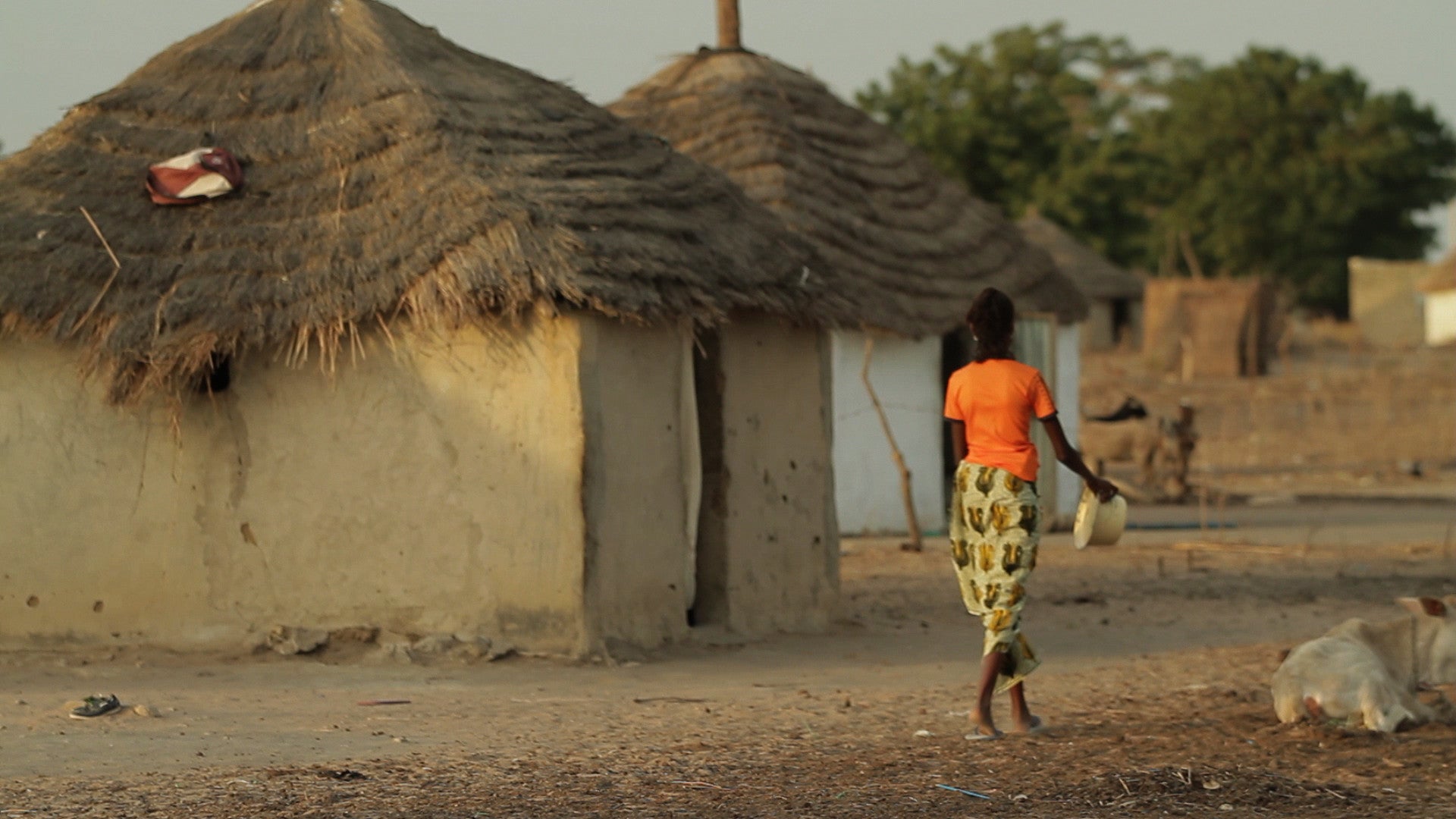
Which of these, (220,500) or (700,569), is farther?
(700,569)

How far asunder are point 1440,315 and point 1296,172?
4.39 m

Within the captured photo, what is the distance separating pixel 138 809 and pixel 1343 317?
130 ft

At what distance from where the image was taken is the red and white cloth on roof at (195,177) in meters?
8.48

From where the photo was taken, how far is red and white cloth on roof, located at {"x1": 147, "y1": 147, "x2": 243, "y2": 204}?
8484 mm

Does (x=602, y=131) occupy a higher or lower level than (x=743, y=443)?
higher

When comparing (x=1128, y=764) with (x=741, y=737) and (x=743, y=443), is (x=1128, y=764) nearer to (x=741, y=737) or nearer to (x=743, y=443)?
(x=741, y=737)

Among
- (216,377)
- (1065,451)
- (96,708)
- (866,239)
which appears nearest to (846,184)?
(866,239)

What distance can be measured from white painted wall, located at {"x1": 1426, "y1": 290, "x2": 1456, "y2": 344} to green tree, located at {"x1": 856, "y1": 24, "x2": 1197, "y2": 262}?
6.69 meters

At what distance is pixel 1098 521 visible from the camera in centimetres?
670

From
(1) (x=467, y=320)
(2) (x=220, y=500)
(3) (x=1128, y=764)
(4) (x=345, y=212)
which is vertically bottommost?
(3) (x=1128, y=764)

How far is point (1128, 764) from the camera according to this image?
598cm

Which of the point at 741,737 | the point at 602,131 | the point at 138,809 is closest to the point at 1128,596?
the point at 602,131

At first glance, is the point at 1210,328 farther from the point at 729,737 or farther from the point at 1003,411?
the point at 729,737

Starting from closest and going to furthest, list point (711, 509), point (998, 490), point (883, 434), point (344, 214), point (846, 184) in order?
point (998, 490), point (344, 214), point (711, 509), point (883, 434), point (846, 184)
